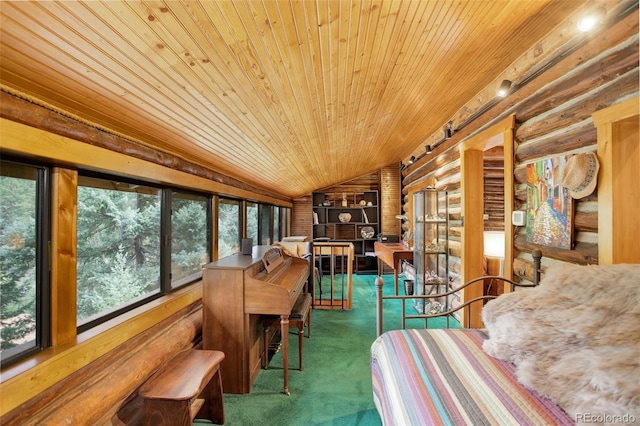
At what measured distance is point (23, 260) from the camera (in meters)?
1.29

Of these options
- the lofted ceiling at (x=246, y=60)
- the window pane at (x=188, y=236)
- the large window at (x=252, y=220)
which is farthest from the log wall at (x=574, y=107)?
the large window at (x=252, y=220)

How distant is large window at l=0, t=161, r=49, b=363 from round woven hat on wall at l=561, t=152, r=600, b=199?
3.08 m

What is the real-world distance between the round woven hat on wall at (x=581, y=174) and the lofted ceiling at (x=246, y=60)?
101 centimetres

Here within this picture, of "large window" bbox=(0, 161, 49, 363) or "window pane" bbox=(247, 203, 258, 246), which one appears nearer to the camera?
"large window" bbox=(0, 161, 49, 363)

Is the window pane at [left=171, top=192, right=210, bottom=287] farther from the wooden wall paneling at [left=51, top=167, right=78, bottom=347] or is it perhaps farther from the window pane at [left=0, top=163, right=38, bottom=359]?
the window pane at [left=0, top=163, right=38, bottom=359]

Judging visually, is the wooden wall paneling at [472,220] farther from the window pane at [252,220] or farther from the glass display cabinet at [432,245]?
the window pane at [252,220]

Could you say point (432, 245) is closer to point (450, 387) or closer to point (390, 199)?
point (450, 387)

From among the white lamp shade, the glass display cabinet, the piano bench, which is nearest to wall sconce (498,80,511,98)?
the glass display cabinet

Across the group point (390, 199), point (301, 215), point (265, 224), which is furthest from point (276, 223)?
point (390, 199)

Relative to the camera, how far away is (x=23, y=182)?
1.28 meters

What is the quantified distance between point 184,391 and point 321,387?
123 centimetres

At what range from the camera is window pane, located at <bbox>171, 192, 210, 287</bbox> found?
258 centimetres

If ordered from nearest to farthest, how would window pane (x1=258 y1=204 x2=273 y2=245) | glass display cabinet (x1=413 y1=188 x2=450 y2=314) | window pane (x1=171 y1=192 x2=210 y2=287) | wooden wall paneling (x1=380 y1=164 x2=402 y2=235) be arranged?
window pane (x1=171 y1=192 x2=210 y2=287) → glass display cabinet (x1=413 y1=188 x2=450 y2=314) → window pane (x1=258 y1=204 x2=273 y2=245) → wooden wall paneling (x1=380 y1=164 x2=402 y2=235)

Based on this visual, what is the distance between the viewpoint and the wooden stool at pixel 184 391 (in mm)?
1527
